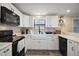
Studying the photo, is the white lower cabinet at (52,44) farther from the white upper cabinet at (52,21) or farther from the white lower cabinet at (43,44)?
the white upper cabinet at (52,21)

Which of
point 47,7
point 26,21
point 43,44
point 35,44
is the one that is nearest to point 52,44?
point 43,44

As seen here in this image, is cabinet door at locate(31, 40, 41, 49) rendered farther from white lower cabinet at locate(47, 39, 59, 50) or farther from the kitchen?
white lower cabinet at locate(47, 39, 59, 50)

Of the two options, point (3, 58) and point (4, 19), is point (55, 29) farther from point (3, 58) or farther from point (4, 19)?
point (3, 58)

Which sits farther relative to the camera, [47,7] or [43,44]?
[43,44]

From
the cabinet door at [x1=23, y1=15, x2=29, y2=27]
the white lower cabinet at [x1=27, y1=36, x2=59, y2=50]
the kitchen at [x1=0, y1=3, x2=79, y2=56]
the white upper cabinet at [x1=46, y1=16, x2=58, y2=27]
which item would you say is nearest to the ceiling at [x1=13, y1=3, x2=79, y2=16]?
the kitchen at [x1=0, y1=3, x2=79, y2=56]

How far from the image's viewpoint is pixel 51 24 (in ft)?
18.9

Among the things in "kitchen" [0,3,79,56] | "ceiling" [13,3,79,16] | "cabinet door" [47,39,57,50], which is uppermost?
"ceiling" [13,3,79,16]

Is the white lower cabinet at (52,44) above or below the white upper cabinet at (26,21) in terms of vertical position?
below

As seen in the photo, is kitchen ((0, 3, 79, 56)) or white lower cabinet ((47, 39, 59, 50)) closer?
kitchen ((0, 3, 79, 56))

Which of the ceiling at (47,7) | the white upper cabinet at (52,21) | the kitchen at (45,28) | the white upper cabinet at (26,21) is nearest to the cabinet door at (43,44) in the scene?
the kitchen at (45,28)

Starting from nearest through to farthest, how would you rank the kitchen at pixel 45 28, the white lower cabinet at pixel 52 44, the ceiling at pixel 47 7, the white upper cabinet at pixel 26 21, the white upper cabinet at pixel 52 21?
the ceiling at pixel 47 7
the kitchen at pixel 45 28
the white lower cabinet at pixel 52 44
the white upper cabinet at pixel 26 21
the white upper cabinet at pixel 52 21

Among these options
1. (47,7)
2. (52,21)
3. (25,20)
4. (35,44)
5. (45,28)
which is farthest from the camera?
(45,28)

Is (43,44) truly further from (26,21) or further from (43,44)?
(26,21)

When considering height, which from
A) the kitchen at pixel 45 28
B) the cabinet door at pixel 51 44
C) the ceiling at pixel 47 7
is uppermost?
the ceiling at pixel 47 7
